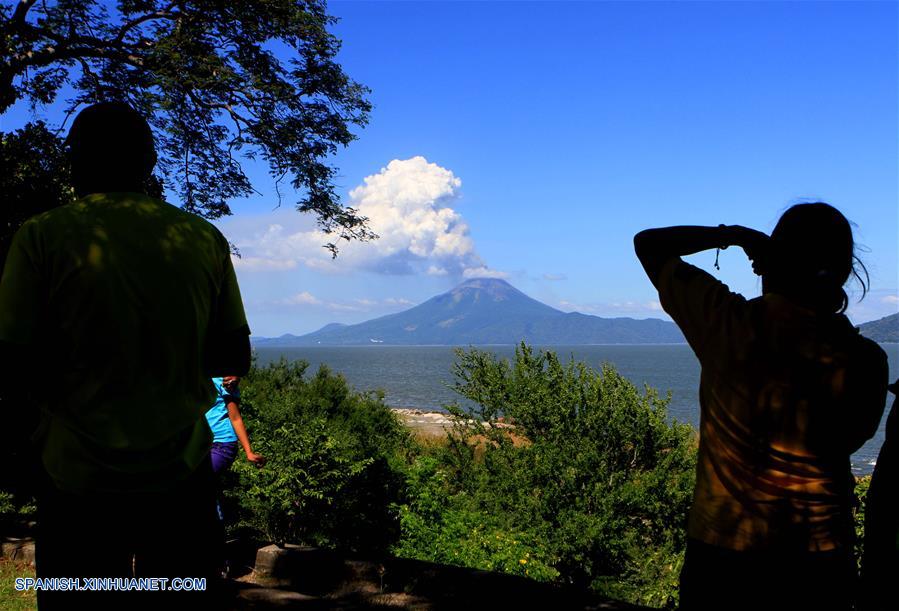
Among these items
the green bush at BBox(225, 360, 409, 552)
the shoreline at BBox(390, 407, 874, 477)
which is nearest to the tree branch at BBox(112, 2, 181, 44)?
the green bush at BBox(225, 360, 409, 552)

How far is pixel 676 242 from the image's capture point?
1996 millimetres

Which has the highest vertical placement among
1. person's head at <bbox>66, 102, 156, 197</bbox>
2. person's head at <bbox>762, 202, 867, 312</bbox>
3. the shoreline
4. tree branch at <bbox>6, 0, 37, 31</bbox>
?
tree branch at <bbox>6, 0, 37, 31</bbox>

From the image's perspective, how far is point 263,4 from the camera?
1070 cm

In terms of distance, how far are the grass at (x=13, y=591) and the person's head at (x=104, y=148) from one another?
3.88 meters

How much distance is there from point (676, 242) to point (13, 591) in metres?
5.11

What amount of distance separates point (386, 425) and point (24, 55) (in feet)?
39.8

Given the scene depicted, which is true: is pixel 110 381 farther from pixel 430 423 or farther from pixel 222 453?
pixel 430 423

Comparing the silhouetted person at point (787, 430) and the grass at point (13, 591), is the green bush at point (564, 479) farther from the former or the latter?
the silhouetted person at point (787, 430)

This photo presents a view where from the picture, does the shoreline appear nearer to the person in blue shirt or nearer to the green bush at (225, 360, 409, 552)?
the green bush at (225, 360, 409, 552)

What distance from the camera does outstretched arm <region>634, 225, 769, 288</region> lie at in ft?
6.51

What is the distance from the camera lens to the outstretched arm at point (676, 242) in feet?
6.51

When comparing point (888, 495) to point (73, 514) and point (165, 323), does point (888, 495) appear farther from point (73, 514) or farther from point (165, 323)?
point (73, 514)

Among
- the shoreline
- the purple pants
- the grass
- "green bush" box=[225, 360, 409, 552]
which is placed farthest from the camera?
the shoreline

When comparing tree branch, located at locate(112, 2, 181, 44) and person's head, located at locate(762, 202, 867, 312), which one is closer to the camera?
person's head, located at locate(762, 202, 867, 312)
